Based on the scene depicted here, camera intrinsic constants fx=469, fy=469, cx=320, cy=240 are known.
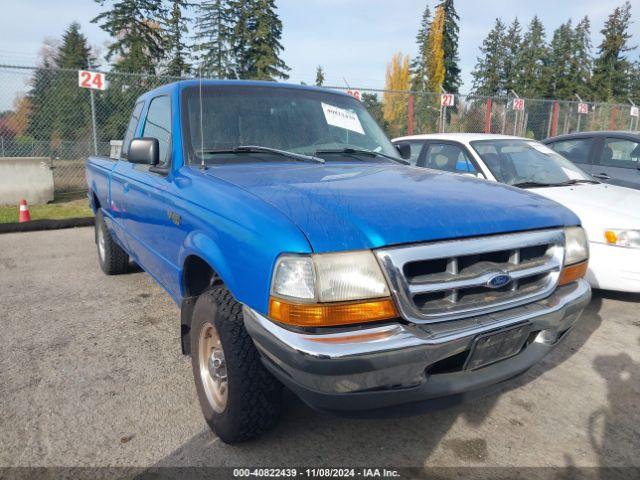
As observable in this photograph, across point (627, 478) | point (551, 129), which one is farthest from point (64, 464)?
point (551, 129)

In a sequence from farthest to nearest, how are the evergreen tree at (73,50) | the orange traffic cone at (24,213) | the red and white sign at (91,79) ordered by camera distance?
1. the evergreen tree at (73,50)
2. the red and white sign at (91,79)
3. the orange traffic cone at (24,213)

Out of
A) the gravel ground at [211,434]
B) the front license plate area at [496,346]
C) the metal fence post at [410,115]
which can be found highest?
the metal fence post at [410,115]

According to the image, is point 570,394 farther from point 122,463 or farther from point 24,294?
point 24,294

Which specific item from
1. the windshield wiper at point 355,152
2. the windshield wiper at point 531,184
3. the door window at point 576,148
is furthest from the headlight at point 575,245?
the door window at point 576,148

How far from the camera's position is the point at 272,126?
3082mm

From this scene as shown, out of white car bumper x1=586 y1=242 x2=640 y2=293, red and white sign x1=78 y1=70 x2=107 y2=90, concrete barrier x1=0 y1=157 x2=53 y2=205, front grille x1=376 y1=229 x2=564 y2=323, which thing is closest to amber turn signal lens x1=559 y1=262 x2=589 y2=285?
front grille x1=376 y1=229 x2=564 y2=323

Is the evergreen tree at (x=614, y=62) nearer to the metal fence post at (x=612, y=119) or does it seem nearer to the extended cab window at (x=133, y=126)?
the metal fence post at (x=612, y=119)

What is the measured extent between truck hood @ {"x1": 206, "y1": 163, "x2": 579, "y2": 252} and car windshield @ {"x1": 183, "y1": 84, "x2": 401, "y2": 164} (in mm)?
247

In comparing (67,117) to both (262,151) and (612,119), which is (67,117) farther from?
(612,119)

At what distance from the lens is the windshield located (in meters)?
5.02

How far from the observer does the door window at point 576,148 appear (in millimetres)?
6941

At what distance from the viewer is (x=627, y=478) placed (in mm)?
2154

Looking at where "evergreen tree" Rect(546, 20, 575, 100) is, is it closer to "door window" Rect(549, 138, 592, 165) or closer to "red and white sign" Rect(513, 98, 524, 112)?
"red and white sign" Rect(513, 98, 524, 112)

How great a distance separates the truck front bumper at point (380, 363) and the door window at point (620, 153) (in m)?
5.87
